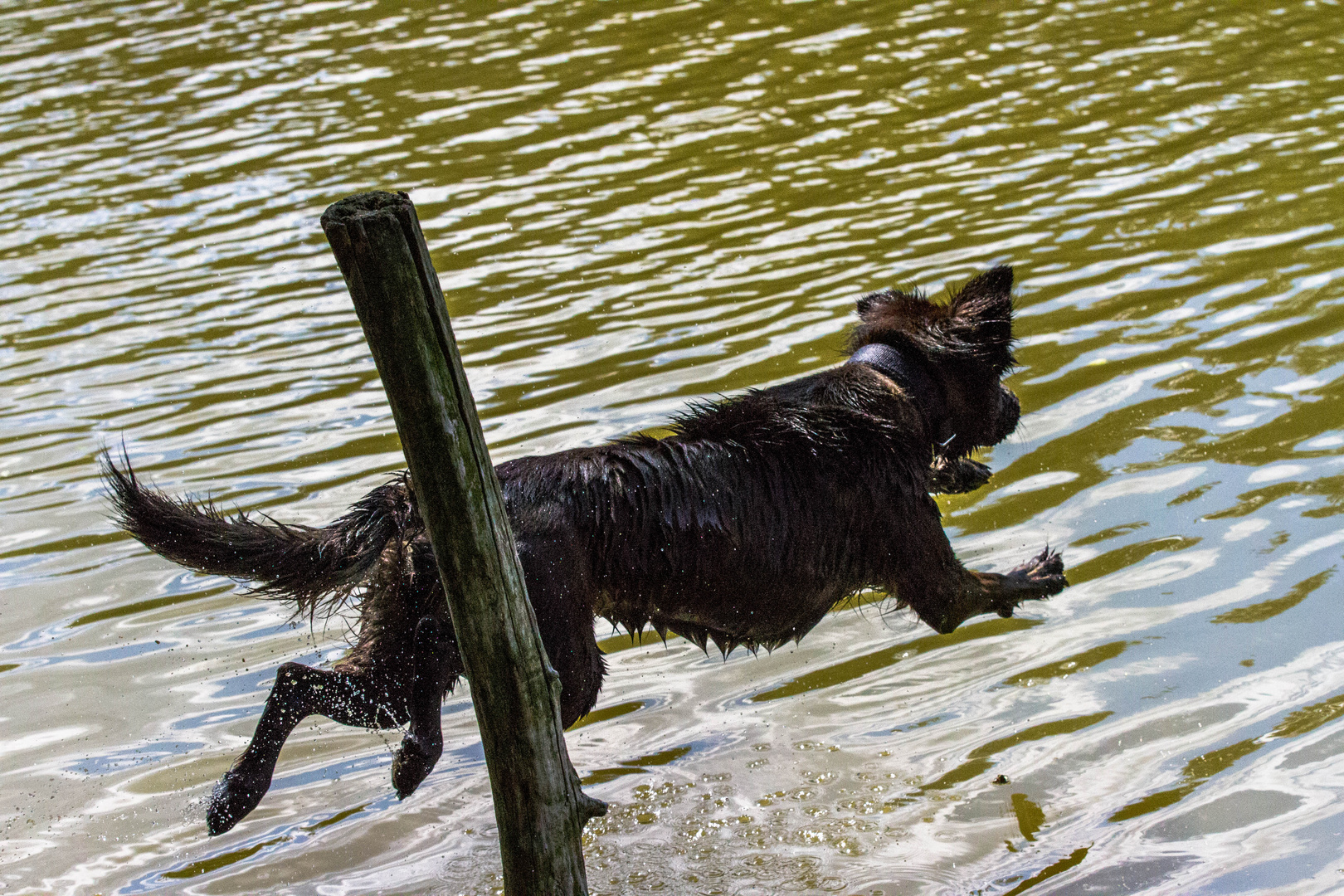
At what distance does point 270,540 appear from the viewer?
4098 millimetres

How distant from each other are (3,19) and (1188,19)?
1515 cm

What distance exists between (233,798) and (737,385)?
13.3ft

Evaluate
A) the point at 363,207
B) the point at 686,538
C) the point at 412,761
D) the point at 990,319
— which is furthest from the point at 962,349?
the point at 363,207

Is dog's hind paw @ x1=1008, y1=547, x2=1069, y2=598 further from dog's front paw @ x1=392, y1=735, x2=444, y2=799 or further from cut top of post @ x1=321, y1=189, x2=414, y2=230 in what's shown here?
cut top of post @ x1=321, y1=189, x2=414, y2=230

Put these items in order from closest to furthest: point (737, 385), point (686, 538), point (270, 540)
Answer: point (270, 540) → point (686, 538) → point (737, 385)

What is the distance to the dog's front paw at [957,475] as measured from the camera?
5.22 meters

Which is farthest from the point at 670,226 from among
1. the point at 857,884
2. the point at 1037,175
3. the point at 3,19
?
the point at 3,19

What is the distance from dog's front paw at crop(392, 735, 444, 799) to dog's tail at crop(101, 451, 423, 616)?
1.73ft

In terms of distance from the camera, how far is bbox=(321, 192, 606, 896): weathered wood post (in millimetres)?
3168

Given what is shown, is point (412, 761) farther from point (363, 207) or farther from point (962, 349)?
point (962, 349)

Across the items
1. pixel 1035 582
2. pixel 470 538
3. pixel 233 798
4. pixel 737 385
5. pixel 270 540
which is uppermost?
pixel 737 385

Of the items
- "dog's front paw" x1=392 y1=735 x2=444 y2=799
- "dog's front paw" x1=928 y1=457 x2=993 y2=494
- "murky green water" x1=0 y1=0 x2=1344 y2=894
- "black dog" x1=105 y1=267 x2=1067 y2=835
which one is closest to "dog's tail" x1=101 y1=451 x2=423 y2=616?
"black dog" x1=105 y1=267 x2=1067 y2=835

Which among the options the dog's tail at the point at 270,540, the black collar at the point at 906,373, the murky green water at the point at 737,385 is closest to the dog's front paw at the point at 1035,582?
the murky green water at the point at 737,385

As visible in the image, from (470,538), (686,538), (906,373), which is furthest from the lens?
(906,373)
